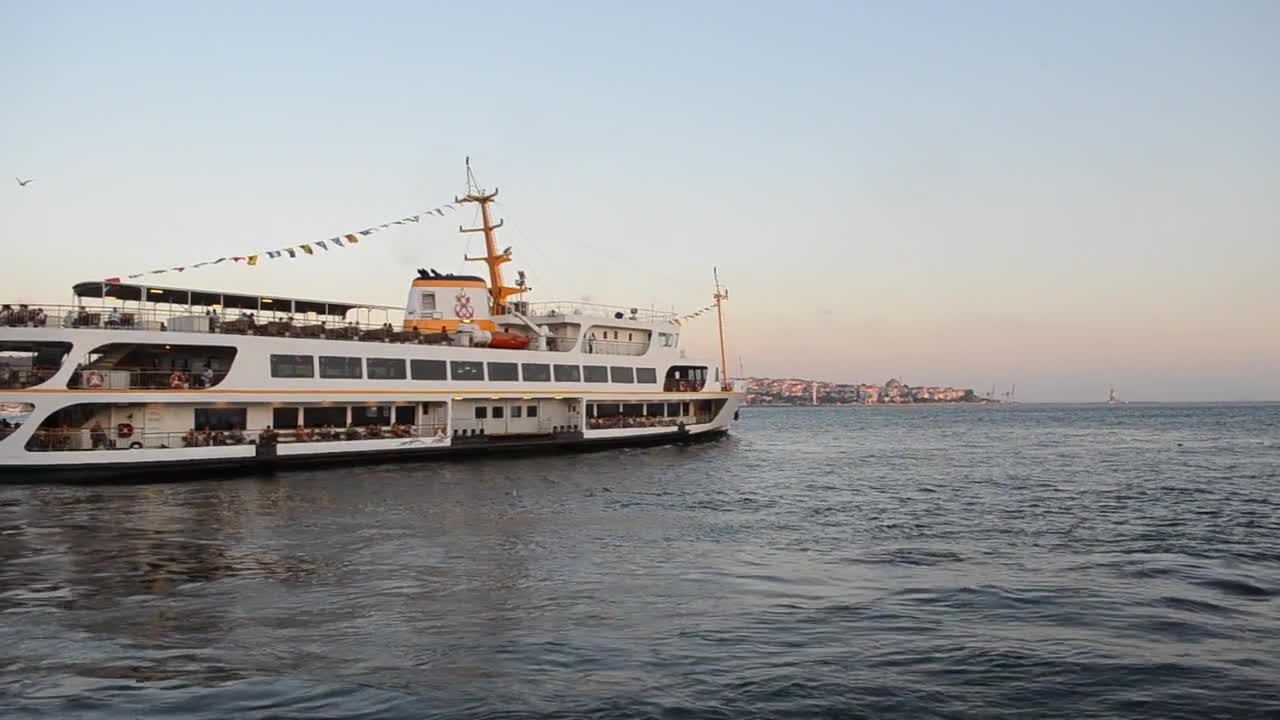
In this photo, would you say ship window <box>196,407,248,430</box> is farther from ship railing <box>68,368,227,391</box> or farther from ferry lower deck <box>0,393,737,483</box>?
ship railing <box>68,368,227,391</box>

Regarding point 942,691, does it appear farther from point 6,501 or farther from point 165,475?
point 165,475

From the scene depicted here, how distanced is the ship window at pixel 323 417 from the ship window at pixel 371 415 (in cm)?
49

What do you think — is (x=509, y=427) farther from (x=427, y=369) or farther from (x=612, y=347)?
(x=612, y=347)

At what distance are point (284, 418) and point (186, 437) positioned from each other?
424cm

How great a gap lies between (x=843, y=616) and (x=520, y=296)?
41.7m

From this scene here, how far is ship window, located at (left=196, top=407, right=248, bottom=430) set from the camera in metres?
35.3

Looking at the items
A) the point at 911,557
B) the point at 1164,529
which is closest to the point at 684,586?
the point at 911,557

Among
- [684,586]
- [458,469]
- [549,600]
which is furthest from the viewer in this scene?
[458,469]

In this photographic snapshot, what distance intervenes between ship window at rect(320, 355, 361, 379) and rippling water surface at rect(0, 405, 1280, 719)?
8.38 m

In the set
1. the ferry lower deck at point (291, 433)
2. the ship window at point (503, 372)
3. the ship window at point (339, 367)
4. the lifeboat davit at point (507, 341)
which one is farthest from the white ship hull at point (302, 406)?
the lifeboat davit at point (507, 341)

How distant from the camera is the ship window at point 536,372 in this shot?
46250 millimetres

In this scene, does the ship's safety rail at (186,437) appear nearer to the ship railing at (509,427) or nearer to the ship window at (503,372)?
the ship railing at (509,427)

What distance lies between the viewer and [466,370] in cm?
4366

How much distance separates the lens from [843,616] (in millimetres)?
14680
